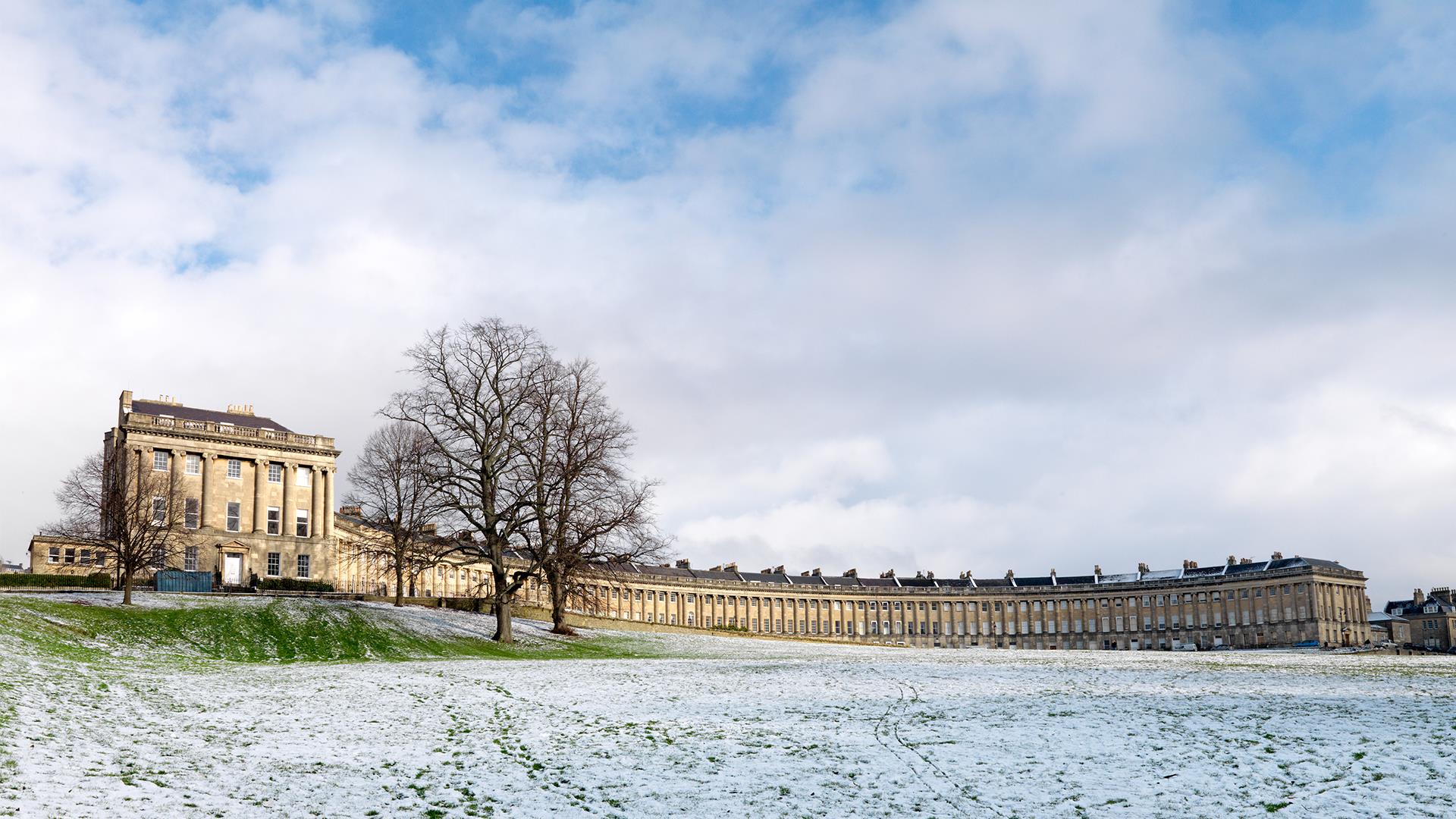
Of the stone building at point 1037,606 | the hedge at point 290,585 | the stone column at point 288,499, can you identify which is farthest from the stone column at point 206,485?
the stone building at point 1037,606

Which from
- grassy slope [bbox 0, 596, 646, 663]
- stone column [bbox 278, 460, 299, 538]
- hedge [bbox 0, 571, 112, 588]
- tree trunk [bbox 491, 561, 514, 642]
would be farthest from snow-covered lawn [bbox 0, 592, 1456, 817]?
stone column [bbox 278, 460, 299, 538]

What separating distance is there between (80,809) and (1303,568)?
171232 millimetres

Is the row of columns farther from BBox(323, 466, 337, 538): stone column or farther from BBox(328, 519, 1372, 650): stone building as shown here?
BBox(328, 519, 1372, 650): stone building

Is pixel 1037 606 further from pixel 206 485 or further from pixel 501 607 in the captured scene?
pixel 501 607

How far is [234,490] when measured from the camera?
87000 mm

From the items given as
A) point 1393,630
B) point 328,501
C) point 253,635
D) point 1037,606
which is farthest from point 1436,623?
point 253,635

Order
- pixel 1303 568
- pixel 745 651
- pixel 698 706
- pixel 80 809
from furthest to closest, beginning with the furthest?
pixel 1303 568, pixel 745 651, pixel 698 706, pixel 80 809

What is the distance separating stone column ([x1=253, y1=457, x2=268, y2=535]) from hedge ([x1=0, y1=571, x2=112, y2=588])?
15874 millimetres

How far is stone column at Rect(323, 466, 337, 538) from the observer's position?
9088 cm

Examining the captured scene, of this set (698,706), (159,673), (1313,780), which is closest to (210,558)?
(159,673)

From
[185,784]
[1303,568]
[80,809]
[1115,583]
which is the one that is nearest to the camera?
[80,809]

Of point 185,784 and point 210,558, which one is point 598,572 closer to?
point 210,558

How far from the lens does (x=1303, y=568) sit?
535 feet

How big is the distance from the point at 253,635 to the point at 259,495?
3883cm
